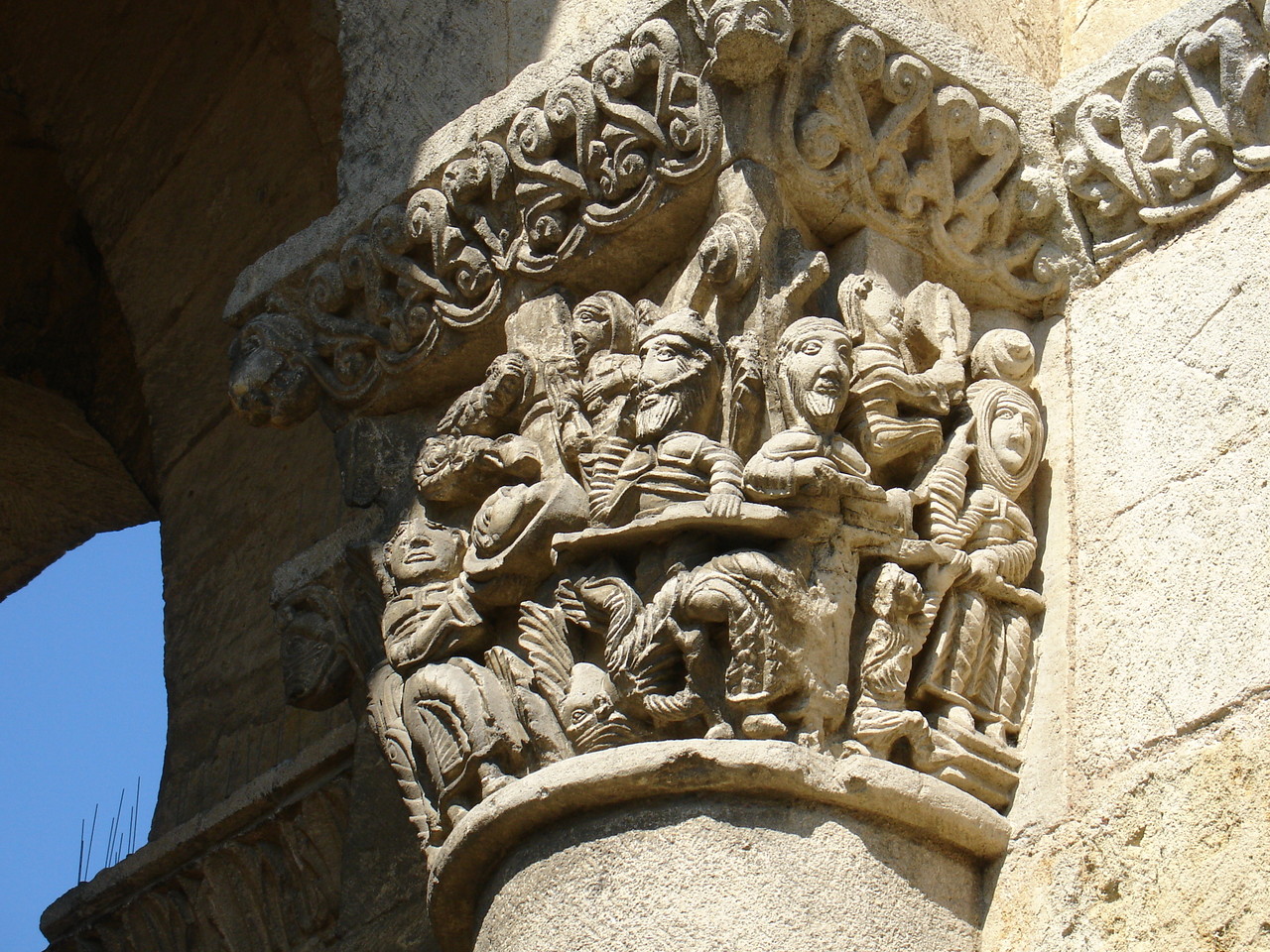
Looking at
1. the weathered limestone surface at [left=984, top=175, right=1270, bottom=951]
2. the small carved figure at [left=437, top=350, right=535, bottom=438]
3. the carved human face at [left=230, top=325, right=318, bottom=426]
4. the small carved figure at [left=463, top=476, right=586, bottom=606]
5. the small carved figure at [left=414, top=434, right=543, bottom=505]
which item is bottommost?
the weathered limestone surface at [left=984, top=175, right=1270, bottom=951]

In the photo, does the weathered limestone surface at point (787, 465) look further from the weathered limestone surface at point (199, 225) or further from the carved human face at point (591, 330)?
the weathered limestone surface at point (199, 225)

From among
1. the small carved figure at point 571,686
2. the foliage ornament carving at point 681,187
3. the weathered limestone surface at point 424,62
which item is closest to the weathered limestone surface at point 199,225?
the weathered limestone surface at point 424,62

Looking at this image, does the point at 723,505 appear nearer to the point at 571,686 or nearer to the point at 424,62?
the point at 571,686

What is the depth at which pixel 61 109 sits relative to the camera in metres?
5.47

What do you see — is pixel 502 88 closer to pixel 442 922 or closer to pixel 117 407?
pixel 442 922

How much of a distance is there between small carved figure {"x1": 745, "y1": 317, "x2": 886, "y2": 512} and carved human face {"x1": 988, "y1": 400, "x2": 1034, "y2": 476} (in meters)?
0.24

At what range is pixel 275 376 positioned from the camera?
350 centimetres

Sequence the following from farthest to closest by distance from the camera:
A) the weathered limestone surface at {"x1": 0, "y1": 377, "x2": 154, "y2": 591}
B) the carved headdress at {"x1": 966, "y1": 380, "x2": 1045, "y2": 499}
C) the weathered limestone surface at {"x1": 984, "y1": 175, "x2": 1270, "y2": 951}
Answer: the weathered limestone surface at {"x1": 0, "y1": 377, "x2": 154, "y2": 591}
the carved headdress at {"x1": 966, "y1": 380, "x2": 1045, "y2": 499}
the weathered limestone surface at {"x1": 984, "y1": 175, "x2": 1270, "y2": 951}

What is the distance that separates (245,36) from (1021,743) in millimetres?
3173

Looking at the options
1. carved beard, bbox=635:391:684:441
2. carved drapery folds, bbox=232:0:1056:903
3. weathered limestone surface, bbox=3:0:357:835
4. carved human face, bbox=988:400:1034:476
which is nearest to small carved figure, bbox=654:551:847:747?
carved drapery folds, bbox=232:0:1056:903

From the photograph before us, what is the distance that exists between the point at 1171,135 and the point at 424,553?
4.43 feet

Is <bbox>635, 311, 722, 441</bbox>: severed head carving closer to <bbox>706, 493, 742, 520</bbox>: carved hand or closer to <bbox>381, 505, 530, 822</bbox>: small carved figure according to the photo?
<bbox>706, 493, 742, 520</bbox>: carved hand

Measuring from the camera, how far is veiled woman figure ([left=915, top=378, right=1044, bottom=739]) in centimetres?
285

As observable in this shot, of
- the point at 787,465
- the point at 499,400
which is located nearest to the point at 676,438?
the point at 787,465
